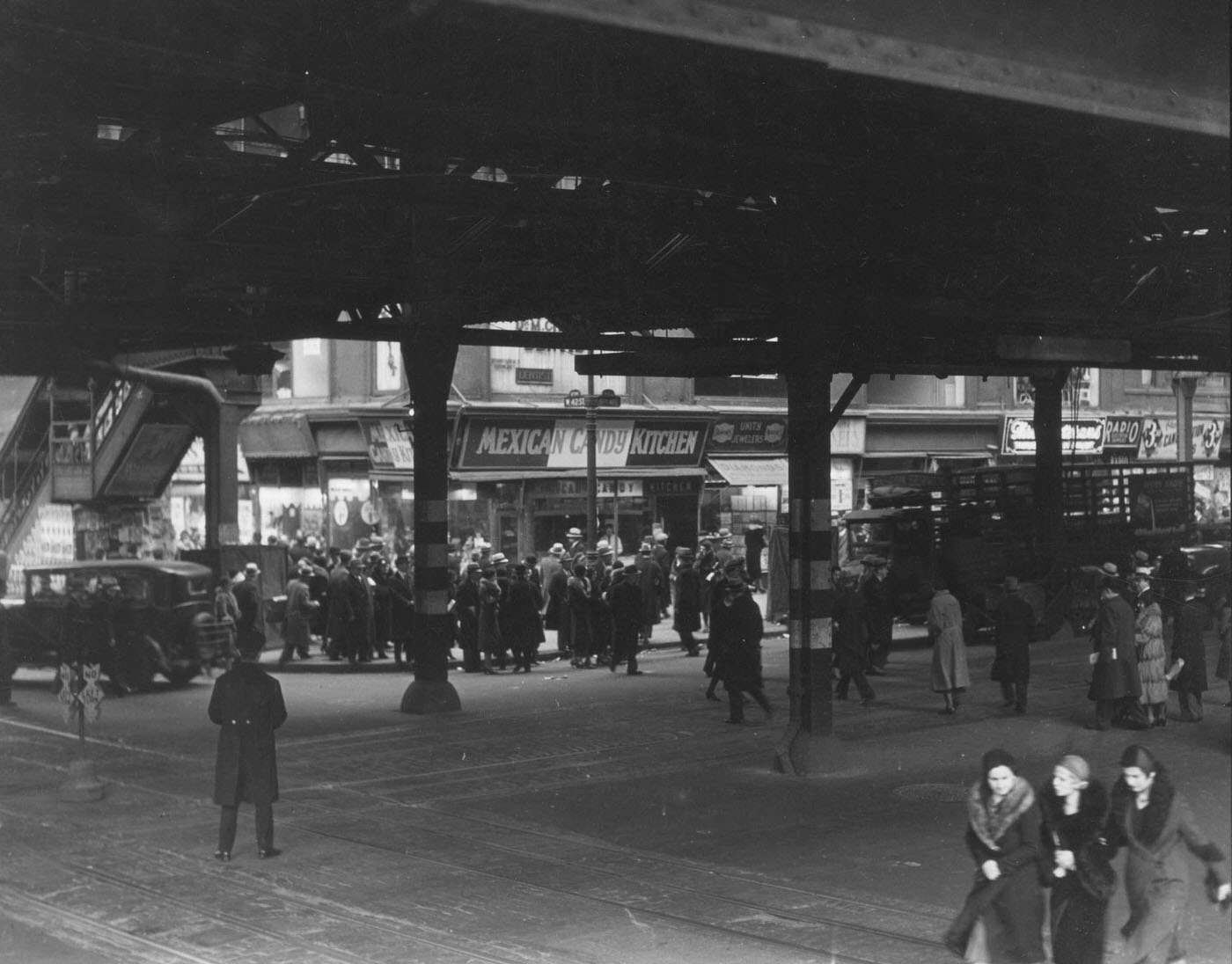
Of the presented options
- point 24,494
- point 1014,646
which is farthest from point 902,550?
point 24,494

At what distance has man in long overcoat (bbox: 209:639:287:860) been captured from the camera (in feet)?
40.0

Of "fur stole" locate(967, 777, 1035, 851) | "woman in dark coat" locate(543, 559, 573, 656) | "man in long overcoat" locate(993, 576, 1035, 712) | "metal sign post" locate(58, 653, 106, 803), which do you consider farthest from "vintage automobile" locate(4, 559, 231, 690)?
"fur stole" locate(967, 777, 1035, 851)

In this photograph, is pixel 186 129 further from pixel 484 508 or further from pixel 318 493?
pixel 318 493

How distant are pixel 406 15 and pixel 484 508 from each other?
29569 mm

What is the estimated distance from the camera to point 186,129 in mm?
12633

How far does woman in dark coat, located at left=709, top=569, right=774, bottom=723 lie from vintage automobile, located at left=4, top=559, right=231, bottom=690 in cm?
922

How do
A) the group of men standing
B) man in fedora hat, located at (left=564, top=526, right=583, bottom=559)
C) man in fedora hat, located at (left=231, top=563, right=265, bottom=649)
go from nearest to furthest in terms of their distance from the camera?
man in fedora hat, located at (left=231, top=563, right=265, bottom=649) → the group of men standing → man in fedora hat, located at (left=564, top=526, right=583, bottom=559)

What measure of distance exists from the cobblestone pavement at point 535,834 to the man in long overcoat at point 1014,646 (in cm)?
50

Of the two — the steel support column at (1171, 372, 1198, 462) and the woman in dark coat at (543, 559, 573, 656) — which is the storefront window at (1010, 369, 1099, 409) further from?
the woman in dark coat at (543, 559, 573, 656)

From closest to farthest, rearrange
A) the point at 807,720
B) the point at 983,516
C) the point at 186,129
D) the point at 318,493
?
the point at 186,129
the point at 807,720
the point at 983,516
the point at 318,493

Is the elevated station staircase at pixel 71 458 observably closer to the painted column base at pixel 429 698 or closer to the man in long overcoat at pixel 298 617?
the man in long overcoat at pixel 298 617

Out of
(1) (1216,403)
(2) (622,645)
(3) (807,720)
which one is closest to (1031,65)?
(3) (807,720)

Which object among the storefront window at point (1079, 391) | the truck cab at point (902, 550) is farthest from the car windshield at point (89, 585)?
the storefront window at point (1079, 391)

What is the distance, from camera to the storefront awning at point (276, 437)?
38.9 m
